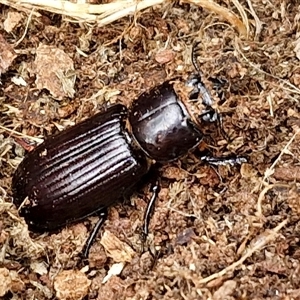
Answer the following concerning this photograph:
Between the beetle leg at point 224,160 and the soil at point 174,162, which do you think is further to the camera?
the beetle leg at point 224,160

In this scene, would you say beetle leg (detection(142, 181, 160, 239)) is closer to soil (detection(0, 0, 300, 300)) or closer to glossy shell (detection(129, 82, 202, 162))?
soil (detection(0, 0, 300, 300))

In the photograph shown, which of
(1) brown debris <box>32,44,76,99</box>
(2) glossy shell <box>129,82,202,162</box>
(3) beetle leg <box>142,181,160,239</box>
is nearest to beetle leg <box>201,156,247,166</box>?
(2) glossy shell <box>129,82,202,162</box>

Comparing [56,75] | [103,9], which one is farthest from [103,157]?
[103,9]

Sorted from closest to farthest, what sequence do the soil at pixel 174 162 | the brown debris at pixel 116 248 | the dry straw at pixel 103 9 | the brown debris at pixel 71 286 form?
the soil at pixel 174 162, the brown debris at pixel 71 286, the brown debris at pixel 116 248, the dry straw at pixel 103 9

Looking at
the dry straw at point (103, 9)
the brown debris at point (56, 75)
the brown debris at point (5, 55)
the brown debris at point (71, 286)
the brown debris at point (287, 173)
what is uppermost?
the dry straw at point (103, 9)

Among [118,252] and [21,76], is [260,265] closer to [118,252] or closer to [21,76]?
[118,252]

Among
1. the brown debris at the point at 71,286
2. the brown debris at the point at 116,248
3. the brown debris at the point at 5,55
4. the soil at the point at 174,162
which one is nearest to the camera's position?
the soil at the point at 174,162

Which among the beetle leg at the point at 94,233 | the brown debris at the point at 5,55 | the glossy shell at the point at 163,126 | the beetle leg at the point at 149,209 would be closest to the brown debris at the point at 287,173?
the glossy shell at the point at 163,126

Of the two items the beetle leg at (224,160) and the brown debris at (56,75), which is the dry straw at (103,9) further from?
the beetle leg at (224,160)
